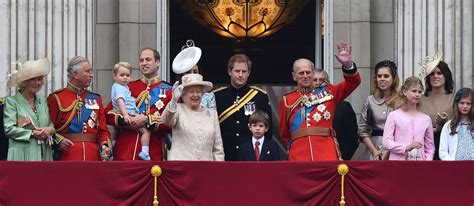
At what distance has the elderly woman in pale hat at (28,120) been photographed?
16203 mm

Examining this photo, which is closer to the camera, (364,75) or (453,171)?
(453,171)

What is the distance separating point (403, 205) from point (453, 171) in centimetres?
61

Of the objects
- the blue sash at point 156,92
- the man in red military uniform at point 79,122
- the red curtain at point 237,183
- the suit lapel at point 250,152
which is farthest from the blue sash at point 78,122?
the suit lapel at point 250,152

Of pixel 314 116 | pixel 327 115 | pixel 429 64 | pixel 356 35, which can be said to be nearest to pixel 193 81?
pixel 314 116

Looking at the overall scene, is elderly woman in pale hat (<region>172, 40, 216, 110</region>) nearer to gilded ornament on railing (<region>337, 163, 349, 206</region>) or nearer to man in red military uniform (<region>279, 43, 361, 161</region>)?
man in red military uniform (<region>279, 43, 361, 161</region>)

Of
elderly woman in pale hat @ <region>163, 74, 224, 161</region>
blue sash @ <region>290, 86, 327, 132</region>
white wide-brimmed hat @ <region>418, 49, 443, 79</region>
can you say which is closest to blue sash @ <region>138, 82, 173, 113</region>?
elderly woman in pale hat @ <region>163, 74, 224, 161</region>

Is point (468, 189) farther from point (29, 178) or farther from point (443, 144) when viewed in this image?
point (29, 178)

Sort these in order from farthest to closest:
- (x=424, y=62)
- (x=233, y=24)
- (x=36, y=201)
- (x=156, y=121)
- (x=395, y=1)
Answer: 1. (x=233, y=24)
2. (x=395, y=1)
3. (x=424, y=62)
4. (x=156, y=121)
5. (x=36, y=201)

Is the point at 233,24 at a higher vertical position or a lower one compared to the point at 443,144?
higher

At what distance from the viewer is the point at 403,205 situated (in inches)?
623

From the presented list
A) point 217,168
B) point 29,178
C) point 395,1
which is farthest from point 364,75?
point 29,178

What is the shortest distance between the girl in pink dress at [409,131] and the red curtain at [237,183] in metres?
0.74

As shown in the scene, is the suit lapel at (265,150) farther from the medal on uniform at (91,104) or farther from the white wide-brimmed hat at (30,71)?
the white wide-brimmed hat at (30,71)

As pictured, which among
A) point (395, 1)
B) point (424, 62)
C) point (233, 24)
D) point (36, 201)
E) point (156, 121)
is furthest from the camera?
point (233, 24)
